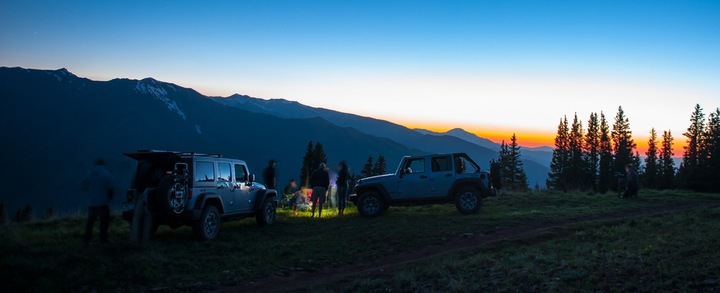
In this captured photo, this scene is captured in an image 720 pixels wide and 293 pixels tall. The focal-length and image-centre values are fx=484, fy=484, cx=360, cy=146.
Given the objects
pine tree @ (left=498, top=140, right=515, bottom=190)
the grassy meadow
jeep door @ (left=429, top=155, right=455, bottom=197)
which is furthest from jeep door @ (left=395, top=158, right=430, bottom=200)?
pine tree @ (left=498, top=140, right=515, bottom=190)

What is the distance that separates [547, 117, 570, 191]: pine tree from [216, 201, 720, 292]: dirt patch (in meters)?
58.6

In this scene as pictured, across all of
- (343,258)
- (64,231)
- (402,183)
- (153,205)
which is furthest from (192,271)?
(402,183)

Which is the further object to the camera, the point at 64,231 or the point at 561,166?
the point at 561,166

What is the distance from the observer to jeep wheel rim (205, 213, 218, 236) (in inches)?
471

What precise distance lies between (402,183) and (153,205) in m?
8.19

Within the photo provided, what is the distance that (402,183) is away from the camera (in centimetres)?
1641

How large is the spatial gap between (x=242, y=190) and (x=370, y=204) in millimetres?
4686

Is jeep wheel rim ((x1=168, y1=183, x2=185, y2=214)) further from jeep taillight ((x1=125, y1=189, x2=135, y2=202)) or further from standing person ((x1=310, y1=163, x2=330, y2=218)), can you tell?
standing person ((x1=310, y1=163, x2=330, y2=218))

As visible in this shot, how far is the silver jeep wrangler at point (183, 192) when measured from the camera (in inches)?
430

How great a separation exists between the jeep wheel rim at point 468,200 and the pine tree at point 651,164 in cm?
5344

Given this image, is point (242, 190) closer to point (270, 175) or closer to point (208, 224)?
point (208, 224)

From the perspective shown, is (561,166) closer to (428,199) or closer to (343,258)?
(428,199)

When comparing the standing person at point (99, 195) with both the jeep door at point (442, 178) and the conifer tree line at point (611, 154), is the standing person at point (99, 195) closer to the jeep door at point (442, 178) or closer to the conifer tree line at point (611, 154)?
the jeep door at point (442, 178)

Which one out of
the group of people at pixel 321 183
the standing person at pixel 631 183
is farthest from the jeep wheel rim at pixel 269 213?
the standing person at pixel 631 183
